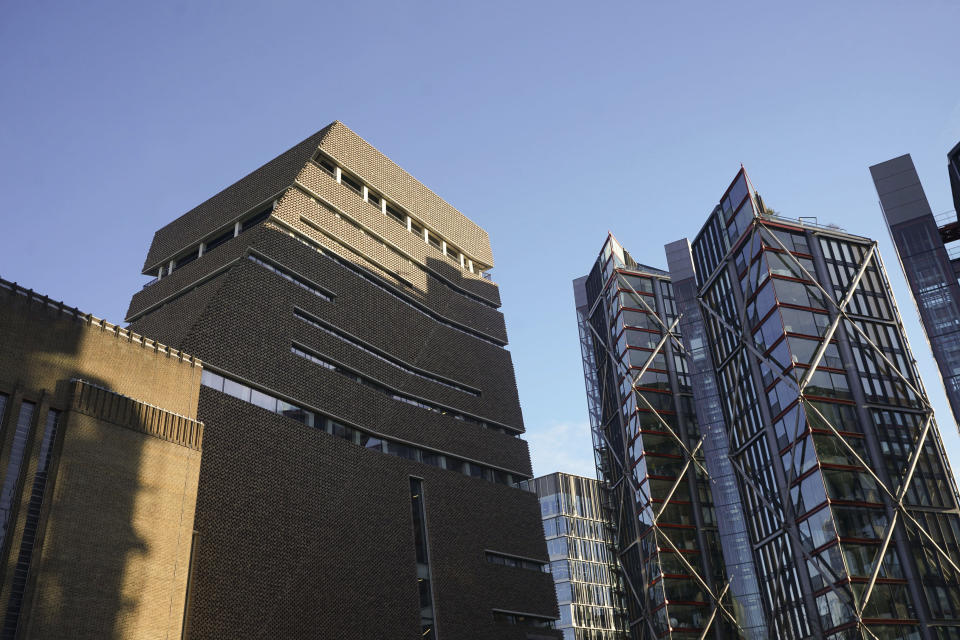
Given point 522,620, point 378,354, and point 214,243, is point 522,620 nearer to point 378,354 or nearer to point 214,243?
point 378,354

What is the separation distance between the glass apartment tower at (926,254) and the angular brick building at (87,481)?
5595cm

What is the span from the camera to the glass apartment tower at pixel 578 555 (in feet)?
339

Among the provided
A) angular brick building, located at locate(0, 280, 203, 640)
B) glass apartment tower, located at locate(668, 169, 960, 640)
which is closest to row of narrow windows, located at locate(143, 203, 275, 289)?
angular brick building, located at locate(0, 280, 203, 640)

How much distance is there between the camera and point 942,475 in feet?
168

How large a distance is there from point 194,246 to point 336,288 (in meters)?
15.2

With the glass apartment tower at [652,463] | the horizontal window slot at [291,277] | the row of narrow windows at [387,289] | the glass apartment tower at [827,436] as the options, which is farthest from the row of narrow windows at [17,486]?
the glass apartment tower at [652,463]

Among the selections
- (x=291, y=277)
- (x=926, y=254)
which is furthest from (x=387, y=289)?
(x=926, y=254)

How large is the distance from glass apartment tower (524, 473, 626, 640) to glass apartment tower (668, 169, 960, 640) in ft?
154

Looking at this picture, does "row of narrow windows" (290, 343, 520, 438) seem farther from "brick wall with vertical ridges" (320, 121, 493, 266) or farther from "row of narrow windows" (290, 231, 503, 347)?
"brick wall with vertical ridges" (320, 121, 493, 266)

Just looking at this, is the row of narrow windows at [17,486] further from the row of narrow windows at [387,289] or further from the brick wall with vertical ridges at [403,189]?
the brick wall with vertical ridges at [403,189]

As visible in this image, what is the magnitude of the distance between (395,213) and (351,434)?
25.2 metres

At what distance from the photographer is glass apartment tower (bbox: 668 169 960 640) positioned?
155 feet

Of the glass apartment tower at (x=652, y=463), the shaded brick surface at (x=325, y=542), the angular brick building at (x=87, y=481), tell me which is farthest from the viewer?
the glass apartment tower at (x=652, y=463)

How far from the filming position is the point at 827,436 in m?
50.8
